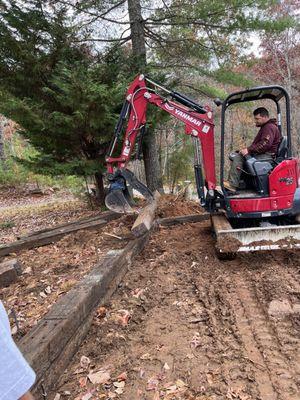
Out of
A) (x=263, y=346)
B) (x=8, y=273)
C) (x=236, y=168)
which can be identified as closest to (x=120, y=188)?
(x=236, y=168)

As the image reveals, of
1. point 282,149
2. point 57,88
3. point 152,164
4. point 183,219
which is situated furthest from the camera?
point 152,164

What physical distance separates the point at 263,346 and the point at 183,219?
14.8 ft

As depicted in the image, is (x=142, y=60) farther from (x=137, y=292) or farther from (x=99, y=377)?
(x=99, y=377)

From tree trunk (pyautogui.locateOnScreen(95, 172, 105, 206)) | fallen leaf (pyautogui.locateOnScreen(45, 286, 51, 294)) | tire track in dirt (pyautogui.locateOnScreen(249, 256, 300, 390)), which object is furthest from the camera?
tree trunk (pyautogui.locateOnScreen(95, 172, 105, 206))

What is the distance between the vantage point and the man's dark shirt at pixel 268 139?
19.8ft

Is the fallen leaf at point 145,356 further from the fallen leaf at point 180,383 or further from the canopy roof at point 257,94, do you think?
the canopy roof at point 257,94

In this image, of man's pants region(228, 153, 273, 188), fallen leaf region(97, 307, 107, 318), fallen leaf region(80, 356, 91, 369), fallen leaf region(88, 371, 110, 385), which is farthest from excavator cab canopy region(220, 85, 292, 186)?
fallen leaf region(88, 371, 110, 385)

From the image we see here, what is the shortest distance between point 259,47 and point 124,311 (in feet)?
60.1

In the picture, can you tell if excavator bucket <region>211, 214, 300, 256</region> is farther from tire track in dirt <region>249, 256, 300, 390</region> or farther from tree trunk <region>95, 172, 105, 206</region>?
tree trunk <region>95, 172, 105, 206</region>

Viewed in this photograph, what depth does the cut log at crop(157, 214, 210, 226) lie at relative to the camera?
7.73 meters

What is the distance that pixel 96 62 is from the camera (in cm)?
966

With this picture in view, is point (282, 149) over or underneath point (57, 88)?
underneath

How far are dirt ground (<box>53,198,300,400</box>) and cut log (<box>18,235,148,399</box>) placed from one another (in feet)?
0.36

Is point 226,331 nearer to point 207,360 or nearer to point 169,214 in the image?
point 207,360
